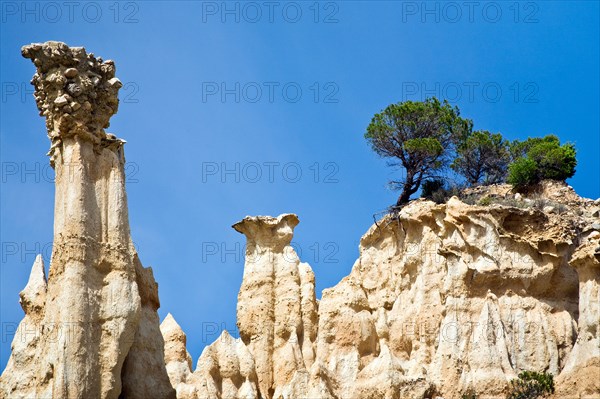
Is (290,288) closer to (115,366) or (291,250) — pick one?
(291,250)

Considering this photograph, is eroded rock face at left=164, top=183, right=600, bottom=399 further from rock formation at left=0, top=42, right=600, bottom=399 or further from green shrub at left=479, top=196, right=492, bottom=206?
green shrub at left=479, top=196, right=492, bottom=206

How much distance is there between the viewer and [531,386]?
4728 centimetres

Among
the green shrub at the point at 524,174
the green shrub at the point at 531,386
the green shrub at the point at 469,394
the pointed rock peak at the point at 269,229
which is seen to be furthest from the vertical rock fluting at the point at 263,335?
the green shrub at the point at 524,174

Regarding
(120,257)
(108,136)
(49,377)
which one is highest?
(108,136)

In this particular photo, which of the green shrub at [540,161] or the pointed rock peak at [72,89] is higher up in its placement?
the green shrub at [540,161]

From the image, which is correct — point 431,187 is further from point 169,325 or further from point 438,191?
point 169,325

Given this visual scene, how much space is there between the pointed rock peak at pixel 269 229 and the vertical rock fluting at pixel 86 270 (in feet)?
30.6

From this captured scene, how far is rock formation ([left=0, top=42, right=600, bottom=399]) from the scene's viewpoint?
41750 mm

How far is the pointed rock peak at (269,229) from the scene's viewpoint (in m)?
53.3

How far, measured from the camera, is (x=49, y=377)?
4066cm

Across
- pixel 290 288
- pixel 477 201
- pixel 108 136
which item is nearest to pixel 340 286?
pixel 290 288

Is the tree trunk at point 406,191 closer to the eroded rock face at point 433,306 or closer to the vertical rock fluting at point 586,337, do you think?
the eroded rock face at point 433,306

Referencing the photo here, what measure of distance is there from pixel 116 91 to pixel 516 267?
44.2 ft

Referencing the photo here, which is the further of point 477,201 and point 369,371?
point 477,201
